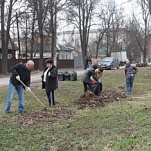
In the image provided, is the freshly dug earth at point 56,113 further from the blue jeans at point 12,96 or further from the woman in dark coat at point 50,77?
the woman in dark coat at point 50,77

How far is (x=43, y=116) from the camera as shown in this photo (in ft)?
32.7

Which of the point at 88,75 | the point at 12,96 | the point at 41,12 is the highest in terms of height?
the point at 41,12

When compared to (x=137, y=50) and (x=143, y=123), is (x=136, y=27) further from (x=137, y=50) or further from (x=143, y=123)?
(x=143, y=123)

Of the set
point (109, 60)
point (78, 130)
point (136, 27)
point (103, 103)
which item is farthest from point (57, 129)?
point (136, 27)

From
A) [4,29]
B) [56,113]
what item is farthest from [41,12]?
[56,113]

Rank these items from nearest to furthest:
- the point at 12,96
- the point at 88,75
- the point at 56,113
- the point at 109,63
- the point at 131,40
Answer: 1. the point at 56,113
2. the point at 12,96
3. the point at 88,75
4. the point at 109,63
5. the point at 131,40

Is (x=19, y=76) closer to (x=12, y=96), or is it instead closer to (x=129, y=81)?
(x=12, y=96)

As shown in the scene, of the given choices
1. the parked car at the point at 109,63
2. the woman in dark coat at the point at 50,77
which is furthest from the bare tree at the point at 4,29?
the woman in dark coat at the point at 50,77

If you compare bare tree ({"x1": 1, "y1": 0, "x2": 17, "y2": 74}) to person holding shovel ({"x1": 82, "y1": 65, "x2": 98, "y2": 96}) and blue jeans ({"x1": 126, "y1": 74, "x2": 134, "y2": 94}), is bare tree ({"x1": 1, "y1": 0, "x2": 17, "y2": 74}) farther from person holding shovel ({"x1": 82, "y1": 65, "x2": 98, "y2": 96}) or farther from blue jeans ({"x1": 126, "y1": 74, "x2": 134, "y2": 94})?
person holding shovel ({"x1": 82, "y1": 65, "x2": 98, "y2": 96})

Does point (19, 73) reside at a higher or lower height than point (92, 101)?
higher

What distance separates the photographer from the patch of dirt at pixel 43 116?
30.3 ft

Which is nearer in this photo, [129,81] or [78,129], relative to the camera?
[78,129]

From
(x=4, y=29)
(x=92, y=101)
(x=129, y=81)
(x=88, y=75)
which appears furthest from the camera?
(x=4, y=29)

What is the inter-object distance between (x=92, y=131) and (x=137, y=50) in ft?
294
